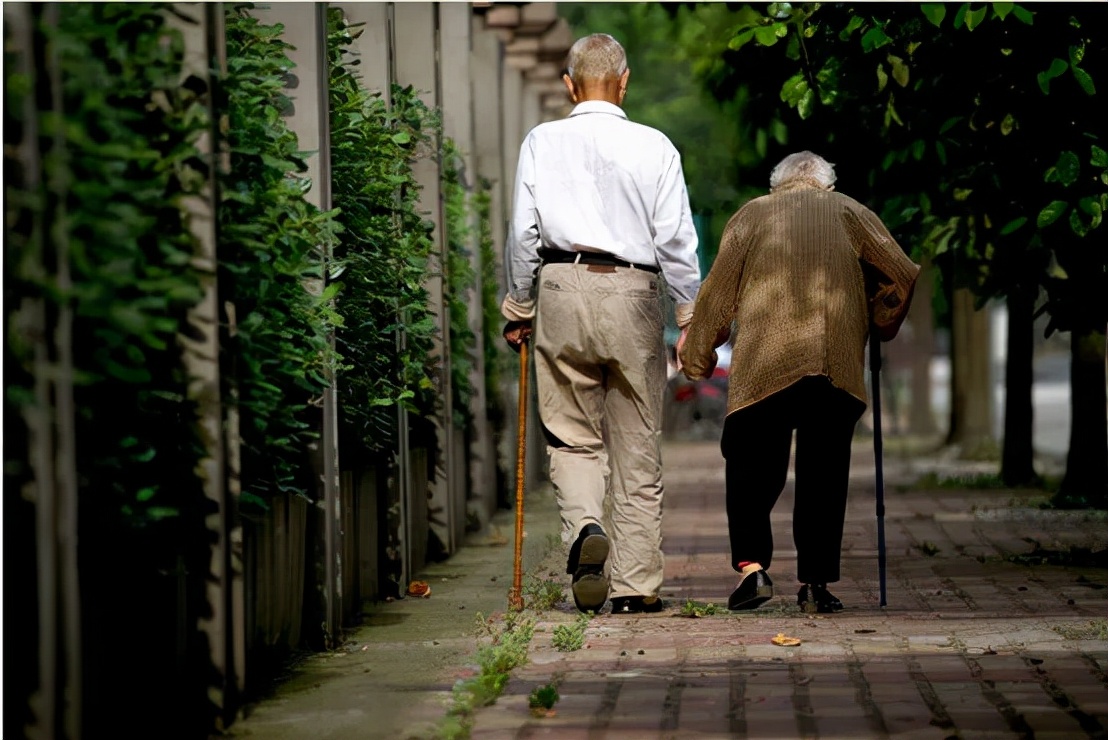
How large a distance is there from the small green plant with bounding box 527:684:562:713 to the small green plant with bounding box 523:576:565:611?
2428 millimetres

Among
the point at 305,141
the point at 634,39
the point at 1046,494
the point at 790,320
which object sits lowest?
the point at 1046,494

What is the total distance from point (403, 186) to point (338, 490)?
271 cm

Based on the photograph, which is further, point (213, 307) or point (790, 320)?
point (790, 320)

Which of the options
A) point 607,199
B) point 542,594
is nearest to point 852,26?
point 607,199

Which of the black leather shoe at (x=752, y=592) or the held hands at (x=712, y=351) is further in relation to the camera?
the held hands at (x=712, y=351)

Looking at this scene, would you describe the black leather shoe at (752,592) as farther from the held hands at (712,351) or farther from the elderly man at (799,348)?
the held hands at (712,351)

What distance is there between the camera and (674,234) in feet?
27.1

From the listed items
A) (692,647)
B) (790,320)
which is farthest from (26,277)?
(790,320)

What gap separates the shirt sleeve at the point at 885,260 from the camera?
835 centimetres

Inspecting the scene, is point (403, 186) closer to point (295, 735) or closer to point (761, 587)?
point (761, 587)

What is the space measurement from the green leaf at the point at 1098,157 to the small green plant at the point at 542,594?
9.41ft

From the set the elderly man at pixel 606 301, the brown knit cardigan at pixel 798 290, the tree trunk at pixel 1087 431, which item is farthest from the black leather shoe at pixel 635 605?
the tree trunk at pixel 1087 431

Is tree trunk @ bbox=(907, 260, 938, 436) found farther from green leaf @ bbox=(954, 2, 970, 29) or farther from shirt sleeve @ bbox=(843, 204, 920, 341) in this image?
shirt sleeve @ bbox=(843, 204, 920, 341)

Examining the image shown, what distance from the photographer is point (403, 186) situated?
388 inches
